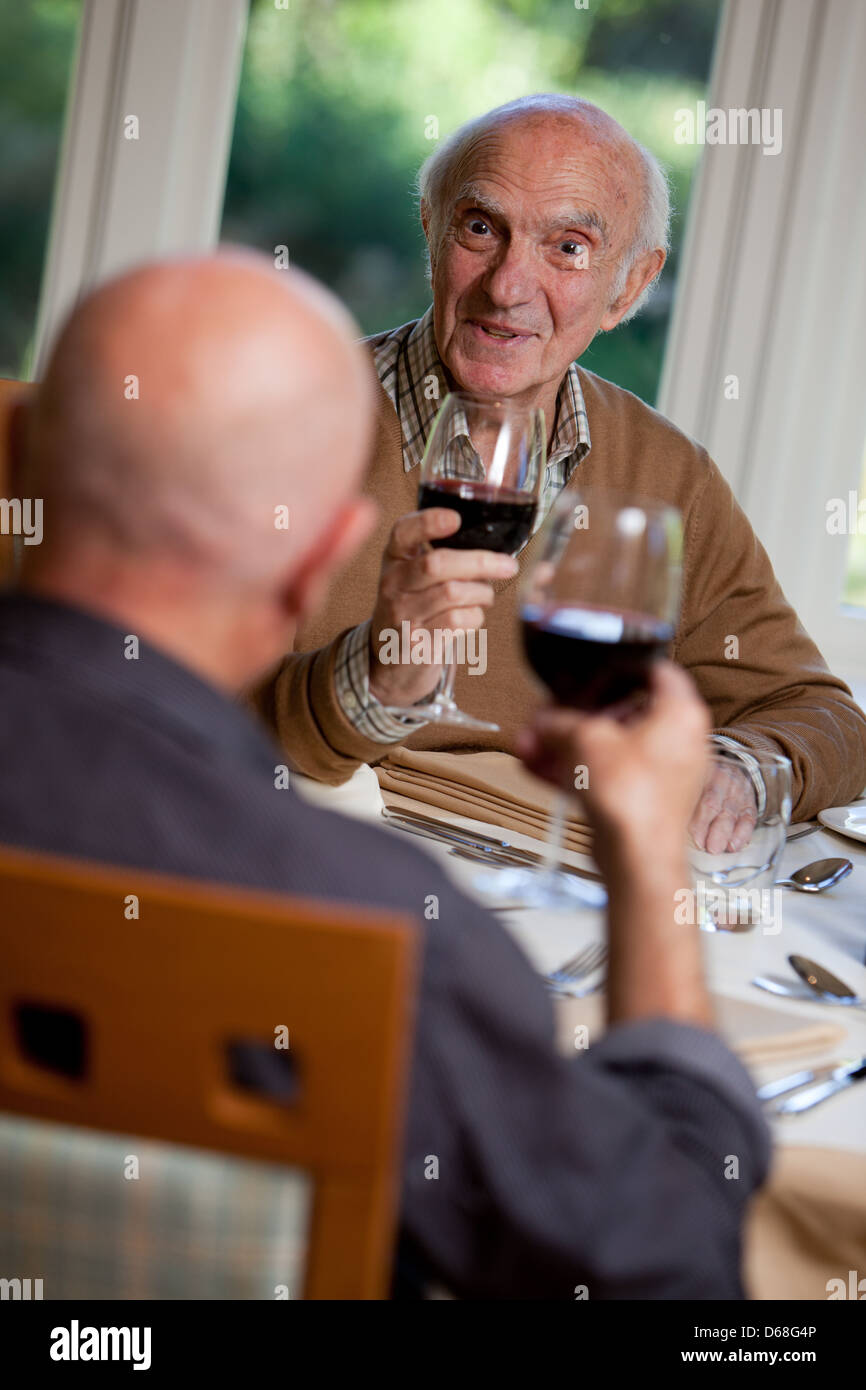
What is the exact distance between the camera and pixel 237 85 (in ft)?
9.20

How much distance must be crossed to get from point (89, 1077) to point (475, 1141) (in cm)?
19

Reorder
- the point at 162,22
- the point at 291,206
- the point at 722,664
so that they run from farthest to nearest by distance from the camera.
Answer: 1. the point at 291,206
2. the point at 162,22
3. the point at 722,664

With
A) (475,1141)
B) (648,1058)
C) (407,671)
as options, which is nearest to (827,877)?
(407,671)

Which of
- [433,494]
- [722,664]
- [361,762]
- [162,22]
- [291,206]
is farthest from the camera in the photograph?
[291,206]

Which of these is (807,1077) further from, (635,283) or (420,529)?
(635,283)

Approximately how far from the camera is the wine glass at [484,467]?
1.27 meters

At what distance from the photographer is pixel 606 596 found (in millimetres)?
919

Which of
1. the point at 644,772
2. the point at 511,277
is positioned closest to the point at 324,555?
the point at 644,772

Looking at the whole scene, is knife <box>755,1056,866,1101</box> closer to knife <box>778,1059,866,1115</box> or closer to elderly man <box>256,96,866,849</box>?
knife <box>778,1059,866,1115</box>

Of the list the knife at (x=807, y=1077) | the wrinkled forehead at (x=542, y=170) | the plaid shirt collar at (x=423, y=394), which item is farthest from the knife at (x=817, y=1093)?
the wrinkled forehead at (x=542, y=170)

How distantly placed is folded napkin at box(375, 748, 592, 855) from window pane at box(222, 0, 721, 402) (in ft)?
5.46

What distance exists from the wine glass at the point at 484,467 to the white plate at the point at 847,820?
469mm

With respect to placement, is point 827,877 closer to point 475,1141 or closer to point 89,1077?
point 475,1141

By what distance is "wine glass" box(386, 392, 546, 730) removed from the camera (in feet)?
4.16
